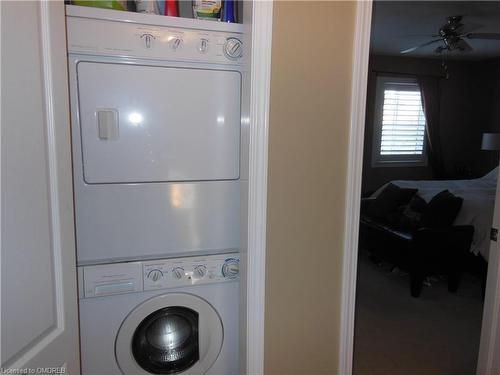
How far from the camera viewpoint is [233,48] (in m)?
1.43

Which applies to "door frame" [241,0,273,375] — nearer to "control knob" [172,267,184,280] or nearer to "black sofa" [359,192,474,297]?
"control knob" [172,267,184,280]

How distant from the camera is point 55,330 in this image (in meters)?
1.03

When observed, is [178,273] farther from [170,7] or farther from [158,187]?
[170,7]

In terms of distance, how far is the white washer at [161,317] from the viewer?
1.41 meters

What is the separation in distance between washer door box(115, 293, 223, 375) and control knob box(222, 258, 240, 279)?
0.15 meters

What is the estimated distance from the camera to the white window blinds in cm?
536

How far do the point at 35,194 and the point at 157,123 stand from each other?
567 millimetres

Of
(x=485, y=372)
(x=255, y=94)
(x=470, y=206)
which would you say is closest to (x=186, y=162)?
(x=255, y=94)

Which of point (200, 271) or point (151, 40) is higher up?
point (151, 40)

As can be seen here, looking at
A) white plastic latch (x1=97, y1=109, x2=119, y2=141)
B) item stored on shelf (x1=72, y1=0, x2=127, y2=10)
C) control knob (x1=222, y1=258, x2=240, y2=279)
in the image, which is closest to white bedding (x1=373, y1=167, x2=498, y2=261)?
→ control knob (x1=222, y1=258, x2=240, y2=279)

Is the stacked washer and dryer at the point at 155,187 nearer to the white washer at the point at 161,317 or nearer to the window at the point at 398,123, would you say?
the white washer at the point at 161,317

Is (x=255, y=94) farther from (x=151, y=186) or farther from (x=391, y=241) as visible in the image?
(x=391, y=241)

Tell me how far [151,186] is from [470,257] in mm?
2969

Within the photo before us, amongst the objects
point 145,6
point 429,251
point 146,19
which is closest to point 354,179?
point 146,19
